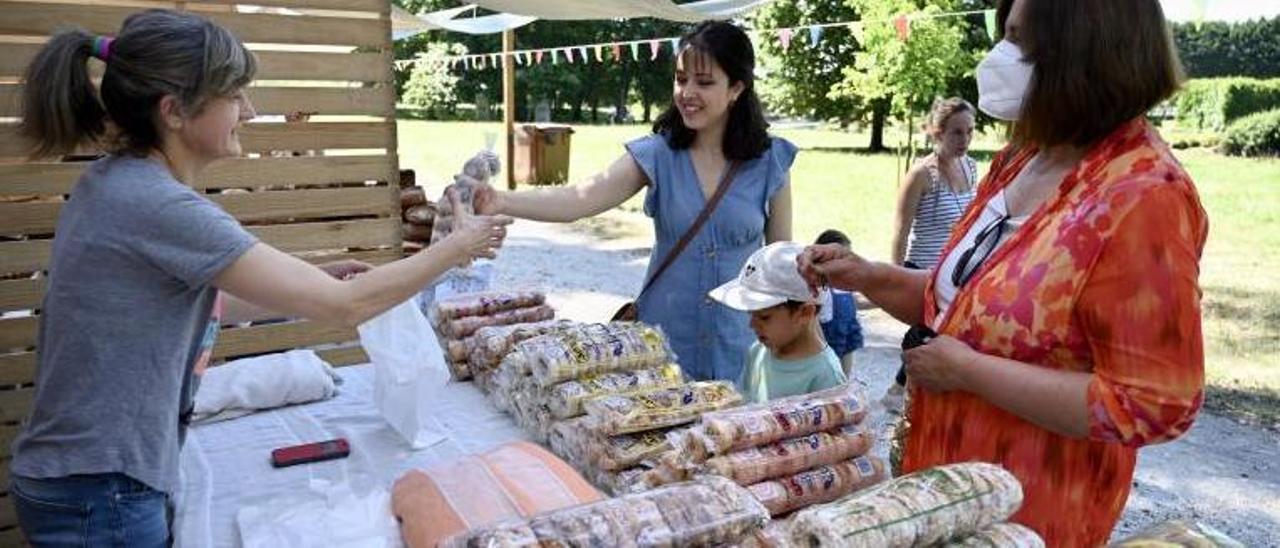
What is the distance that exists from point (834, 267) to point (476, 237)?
860 millimetres

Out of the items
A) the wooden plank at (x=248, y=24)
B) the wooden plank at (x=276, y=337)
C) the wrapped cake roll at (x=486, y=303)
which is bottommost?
the wooden plank at (x=276, y=337)

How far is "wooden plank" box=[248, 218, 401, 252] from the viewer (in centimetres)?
387

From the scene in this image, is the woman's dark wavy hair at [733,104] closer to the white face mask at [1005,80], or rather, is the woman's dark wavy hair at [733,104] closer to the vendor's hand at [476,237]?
the vendor's hand at [476,237]

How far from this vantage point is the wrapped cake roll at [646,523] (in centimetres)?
132

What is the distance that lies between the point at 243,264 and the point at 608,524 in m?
0.86

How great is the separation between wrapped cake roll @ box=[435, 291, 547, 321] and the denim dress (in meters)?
0.43

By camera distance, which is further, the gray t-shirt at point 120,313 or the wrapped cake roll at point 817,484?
the wrapped cake roll at point 817,484

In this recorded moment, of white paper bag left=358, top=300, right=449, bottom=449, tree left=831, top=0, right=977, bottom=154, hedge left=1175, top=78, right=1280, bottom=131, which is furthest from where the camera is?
hedge left=1175, top=78, right=1280, bottom=131

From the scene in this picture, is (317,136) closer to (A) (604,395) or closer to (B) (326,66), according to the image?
(B) (326,66)

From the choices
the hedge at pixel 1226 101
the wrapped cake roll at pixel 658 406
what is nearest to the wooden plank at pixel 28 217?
the wrapped cake roll at pixel 658 406

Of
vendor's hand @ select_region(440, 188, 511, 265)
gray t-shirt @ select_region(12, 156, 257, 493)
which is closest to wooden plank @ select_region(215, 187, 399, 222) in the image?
vendor's hand @ select_region(440, 188, 511, 265)

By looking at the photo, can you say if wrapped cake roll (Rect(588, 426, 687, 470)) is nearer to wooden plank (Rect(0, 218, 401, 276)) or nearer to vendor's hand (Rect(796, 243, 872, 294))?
vendor's hand (Rect(796, 243, 872, 294))

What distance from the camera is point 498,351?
283 cm

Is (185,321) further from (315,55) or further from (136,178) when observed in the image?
(315,55)
